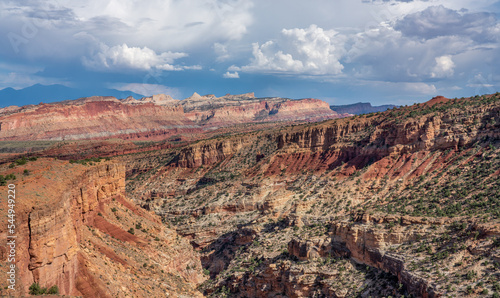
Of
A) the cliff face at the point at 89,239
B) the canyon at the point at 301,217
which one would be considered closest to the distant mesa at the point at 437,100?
the canyon at the point at 301,217

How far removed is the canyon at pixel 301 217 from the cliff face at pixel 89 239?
155 millimetres

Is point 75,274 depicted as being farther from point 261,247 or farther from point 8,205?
point 261,247

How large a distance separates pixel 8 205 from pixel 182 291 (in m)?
25.7

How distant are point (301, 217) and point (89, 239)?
28.9 meters

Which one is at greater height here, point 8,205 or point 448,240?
point 8,205

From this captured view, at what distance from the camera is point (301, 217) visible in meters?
69.4

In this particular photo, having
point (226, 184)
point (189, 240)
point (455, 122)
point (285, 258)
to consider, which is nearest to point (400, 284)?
point (285, 258)

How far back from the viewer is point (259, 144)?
375 ft

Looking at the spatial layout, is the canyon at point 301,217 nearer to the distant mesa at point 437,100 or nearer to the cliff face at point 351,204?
the cliff face at point 351,204

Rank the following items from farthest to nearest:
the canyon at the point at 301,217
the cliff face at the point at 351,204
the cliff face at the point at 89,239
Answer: the cliff face at the point at 351,204 → the canyon at the point at 301,217 → the cliff face at the point at 89,239

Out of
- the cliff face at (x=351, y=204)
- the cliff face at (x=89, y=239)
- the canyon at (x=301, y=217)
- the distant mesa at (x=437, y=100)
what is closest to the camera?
the cliff face at (x=89, y=239)

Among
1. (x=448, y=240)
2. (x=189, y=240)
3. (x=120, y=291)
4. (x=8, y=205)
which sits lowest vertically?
(x=189, y=240)

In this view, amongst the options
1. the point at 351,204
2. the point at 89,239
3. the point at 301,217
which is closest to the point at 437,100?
the point at 351,204

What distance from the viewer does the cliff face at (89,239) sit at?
1319 inches
